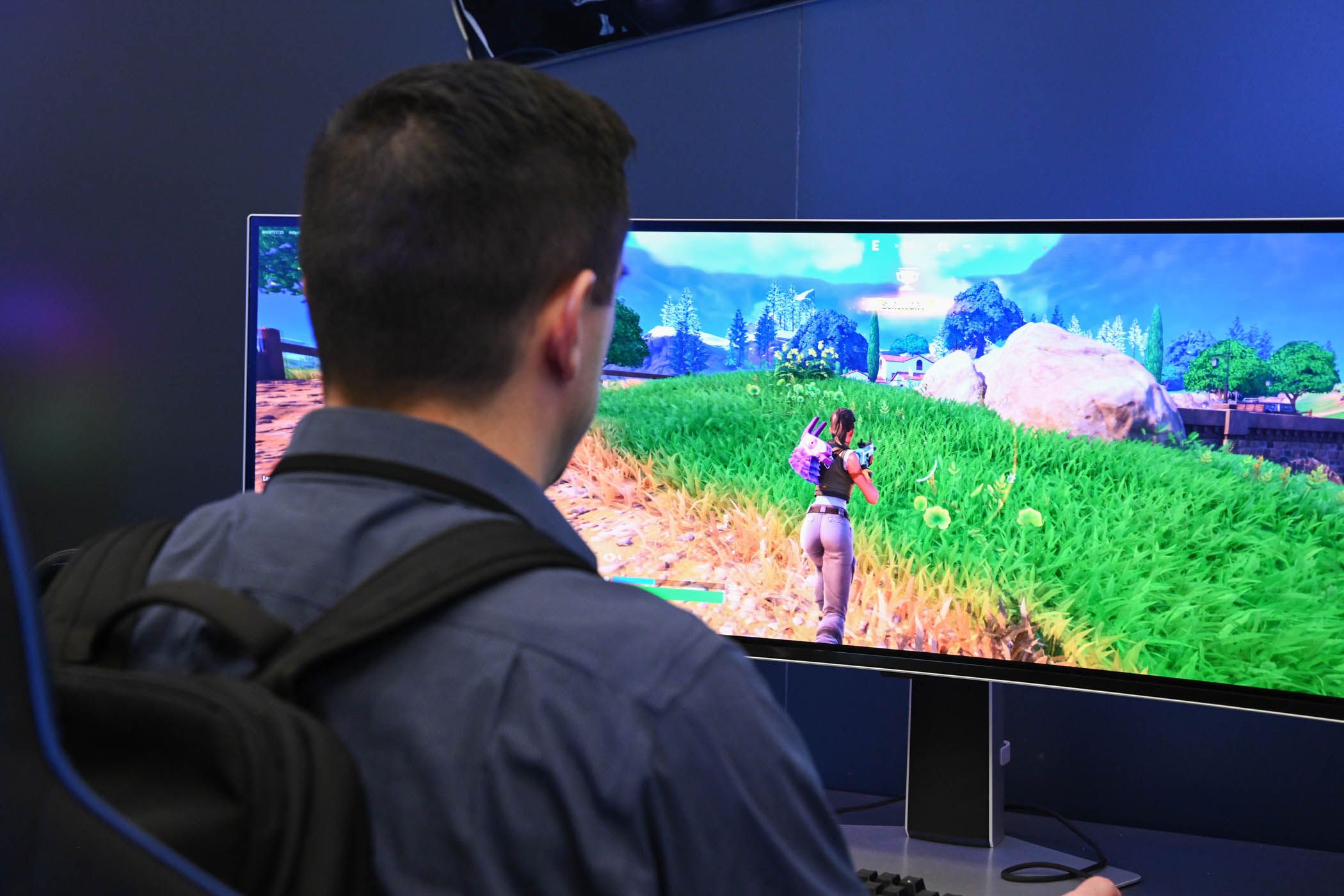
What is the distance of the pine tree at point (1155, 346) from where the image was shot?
→ 1187 mm

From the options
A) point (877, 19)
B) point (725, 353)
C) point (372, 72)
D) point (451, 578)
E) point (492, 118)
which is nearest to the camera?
point (451, 578)

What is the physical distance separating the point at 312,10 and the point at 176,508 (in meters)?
0.84

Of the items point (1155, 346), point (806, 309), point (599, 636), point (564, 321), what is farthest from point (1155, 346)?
point (599, 636)

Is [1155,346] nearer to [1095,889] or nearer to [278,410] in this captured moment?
[1095,889]

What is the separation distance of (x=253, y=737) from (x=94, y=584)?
0.19 m

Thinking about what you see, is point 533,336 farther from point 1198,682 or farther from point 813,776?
point 1198,682

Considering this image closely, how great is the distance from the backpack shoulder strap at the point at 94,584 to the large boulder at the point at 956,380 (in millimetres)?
844

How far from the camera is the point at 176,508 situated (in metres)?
1.97

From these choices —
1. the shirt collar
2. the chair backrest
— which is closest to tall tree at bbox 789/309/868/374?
the shirt collar

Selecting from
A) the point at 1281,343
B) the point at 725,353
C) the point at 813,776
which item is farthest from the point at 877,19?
the point at 813,776

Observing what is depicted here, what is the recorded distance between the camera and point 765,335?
4.41 ft

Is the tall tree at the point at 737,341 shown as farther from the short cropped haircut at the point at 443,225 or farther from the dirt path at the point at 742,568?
the short cropped haircut at the point at 443,225

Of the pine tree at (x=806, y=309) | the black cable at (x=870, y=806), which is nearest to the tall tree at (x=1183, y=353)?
the pine tree at (x=806, y=309)

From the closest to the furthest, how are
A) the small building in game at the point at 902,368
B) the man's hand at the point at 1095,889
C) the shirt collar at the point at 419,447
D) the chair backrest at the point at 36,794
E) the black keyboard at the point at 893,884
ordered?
the chair backrest at the point at 36,794 → the shirt collar at the point at 419,447 → the man's hand at the point at 1095,889 → the black keyboard at the point at 893,884 → the small building in game at the point at 902,368
